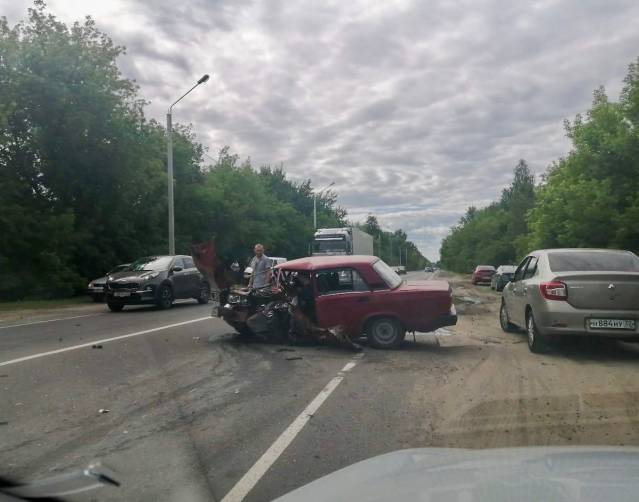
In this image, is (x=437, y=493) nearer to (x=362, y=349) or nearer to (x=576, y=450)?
(x=576, y=450)

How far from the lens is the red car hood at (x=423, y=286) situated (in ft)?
34.2

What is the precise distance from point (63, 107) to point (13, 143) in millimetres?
2754

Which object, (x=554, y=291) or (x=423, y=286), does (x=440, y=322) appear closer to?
(x=423, y=286)

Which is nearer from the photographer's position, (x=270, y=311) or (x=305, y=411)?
(x=305, y=411)

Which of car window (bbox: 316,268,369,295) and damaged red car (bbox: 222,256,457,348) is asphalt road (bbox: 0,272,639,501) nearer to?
damaged red car (bbox: 222,256,457,348)

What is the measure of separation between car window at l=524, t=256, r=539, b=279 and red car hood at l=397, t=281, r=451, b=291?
4.31 feet

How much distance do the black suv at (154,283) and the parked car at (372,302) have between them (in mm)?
7679

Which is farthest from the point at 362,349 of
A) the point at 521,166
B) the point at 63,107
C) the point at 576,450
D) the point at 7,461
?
the point at 521,166

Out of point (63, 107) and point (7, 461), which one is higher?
point (63, 107)

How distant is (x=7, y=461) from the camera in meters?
4.73

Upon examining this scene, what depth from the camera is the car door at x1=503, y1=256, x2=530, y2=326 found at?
10.6 m

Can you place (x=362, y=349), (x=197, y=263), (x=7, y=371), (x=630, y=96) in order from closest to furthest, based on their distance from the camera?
(x=7, y=371) → (x=362, y=349) → (x=197, y=263) → (x=630, y=96)

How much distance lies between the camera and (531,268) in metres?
10.4

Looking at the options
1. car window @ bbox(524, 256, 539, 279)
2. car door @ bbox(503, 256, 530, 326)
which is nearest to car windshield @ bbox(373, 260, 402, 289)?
car door @ bbox(503, 256, 530, 326)
